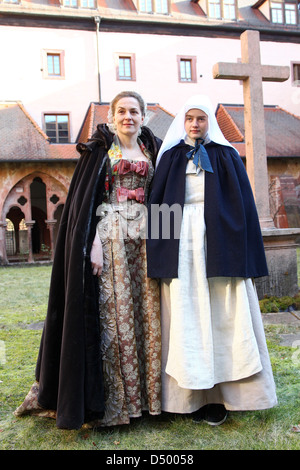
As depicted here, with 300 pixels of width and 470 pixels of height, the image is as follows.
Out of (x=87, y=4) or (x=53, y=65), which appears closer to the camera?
(x=53, y=65)

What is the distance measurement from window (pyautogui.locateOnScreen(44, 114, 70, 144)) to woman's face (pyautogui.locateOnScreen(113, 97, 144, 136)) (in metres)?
16.7

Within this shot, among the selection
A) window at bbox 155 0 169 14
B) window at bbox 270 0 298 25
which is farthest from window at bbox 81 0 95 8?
window at bbox 270 0 298 25

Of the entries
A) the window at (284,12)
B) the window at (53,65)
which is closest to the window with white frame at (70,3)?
the window at (53,65)

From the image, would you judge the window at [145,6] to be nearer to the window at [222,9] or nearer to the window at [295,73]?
the window at [222,9]

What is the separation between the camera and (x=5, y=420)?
2.67 meters

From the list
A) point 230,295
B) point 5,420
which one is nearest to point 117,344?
point 230,295

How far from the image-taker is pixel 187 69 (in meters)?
20.2

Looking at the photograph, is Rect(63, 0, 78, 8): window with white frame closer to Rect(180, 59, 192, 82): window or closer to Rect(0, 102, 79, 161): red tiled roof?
Rect(0, 102, 79, 161): red tiled roof

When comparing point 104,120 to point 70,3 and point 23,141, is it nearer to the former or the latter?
point 23,141

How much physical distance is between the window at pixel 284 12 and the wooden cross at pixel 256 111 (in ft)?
60.3

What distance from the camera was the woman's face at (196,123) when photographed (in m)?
2.55

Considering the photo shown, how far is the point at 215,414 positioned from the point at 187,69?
19.8 meters

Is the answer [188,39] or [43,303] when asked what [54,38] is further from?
[43,303]

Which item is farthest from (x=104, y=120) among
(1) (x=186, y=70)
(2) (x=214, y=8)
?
(2) (x=214, y=8)
